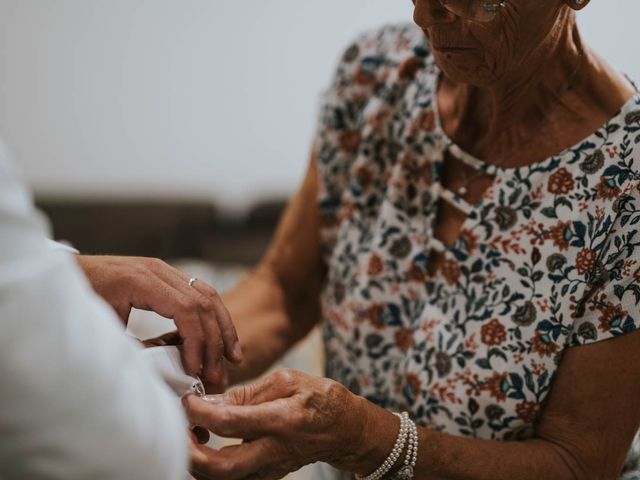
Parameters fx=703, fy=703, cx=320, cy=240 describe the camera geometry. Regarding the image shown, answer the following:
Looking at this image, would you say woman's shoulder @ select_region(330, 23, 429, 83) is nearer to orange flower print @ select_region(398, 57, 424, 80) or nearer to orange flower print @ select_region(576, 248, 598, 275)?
orange flower print @ select_region(398, 57, 424, 80)

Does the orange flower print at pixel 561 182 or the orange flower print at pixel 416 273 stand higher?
the orange flower print at pixel 561 182

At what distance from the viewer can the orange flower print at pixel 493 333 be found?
1099mm

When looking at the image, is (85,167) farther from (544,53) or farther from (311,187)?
(544,53)

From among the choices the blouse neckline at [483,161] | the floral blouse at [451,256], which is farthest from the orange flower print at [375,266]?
the blouse neckline at [483,161]

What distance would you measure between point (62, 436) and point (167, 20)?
321cm

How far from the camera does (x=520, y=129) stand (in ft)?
3.80

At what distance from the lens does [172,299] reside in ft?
3.14

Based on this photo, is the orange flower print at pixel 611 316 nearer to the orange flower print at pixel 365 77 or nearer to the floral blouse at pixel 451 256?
the floral blouse at pixel 451 256

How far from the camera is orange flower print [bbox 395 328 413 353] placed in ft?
4.09

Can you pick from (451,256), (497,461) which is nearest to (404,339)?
(451,256)

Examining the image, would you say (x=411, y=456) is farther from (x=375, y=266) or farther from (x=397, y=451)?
(x=375, y=266)

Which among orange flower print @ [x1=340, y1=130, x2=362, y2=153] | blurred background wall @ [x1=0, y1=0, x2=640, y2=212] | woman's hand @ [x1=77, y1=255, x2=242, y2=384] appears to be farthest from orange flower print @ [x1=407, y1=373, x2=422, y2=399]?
blurred background wall @ [x1=0, y1=0, x2=640, y2=212]

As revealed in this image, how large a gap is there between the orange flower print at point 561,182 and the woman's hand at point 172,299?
0.54 metres

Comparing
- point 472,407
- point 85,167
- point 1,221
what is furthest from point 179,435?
point 85,167
